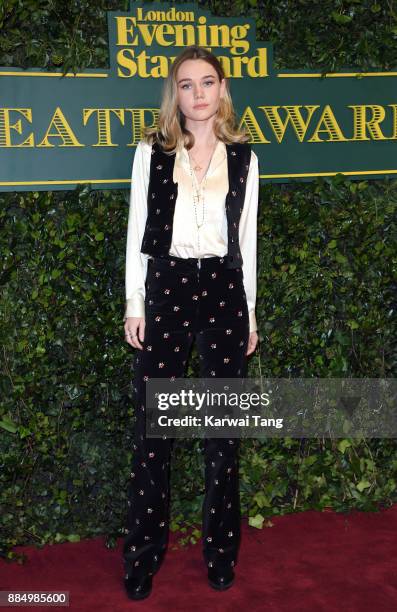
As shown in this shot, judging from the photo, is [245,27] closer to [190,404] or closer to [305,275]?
[305,275]

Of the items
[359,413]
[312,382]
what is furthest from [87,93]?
[359,413]

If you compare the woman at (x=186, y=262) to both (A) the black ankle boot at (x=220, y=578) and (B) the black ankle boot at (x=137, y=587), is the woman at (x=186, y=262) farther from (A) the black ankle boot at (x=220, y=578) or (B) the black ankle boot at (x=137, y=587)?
(A) the black ankle boot at (x=220, y=578)

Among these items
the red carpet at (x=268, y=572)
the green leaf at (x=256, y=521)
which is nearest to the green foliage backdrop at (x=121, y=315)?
the green leaf at (x=256, y=521)

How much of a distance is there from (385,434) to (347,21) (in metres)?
2.07

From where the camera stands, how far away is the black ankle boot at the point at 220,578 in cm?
287

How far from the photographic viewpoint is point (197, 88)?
2.61 m

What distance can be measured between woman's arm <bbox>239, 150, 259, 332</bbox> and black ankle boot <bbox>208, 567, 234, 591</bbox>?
3.47 ft

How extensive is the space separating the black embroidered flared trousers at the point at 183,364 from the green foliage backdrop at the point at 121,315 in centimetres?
48

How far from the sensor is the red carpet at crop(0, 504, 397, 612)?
2.78m

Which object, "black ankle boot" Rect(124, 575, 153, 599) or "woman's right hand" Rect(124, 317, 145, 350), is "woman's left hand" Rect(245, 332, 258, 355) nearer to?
"woman's right hand" Rect(124, 317, 145, 350)

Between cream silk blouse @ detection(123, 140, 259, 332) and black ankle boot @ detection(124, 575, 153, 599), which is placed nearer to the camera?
cream silk blouse @ detection(123, 140, 259, 332)

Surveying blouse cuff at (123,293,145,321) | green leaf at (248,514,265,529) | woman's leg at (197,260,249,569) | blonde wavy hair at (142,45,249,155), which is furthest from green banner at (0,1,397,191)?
green leaf at (248,514,265,529)

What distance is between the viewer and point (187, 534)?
11.0 ft

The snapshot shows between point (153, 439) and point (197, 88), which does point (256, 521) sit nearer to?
point (153, 439)
